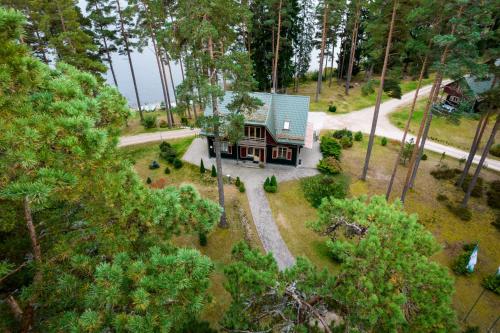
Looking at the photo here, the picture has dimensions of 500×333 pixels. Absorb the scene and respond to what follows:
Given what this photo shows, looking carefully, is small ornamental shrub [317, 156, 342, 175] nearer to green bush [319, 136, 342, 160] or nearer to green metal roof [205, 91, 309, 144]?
green bush [319, 136, 342, 160]

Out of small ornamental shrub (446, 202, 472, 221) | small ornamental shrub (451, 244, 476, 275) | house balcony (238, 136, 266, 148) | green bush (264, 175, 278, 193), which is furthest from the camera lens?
house balcony (238, 136, 266, 148)

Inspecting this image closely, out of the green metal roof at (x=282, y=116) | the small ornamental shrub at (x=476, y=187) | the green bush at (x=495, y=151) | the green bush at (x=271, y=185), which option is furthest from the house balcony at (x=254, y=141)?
the green bush at (x=495, y=151)

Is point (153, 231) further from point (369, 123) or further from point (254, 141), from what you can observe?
point (369, 123)

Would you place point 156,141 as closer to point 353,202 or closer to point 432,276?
point 353,202

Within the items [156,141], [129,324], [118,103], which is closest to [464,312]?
[129,324]

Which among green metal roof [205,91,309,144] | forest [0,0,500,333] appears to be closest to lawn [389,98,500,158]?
green metal roof [205,91,309,144]

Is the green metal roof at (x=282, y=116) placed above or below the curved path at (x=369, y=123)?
above

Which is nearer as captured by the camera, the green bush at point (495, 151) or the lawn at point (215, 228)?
the lawn at point (215, 228)

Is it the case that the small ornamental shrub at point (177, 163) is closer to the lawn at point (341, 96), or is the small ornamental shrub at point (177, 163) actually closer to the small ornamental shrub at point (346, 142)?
the small ornamental shrub at point (346, 142)

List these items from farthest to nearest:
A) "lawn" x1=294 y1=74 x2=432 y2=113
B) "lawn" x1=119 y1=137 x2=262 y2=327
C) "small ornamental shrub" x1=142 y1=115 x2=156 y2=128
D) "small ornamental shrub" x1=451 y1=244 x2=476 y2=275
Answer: "lawn" x1=294 y1=74 x2=432 y2=113
"small ornamental shrub" x1=142 y1=115 x2=156 y2=128
"small ornamental shrub" x1=451 y1=244 x2=476 y2=275
"lawn" x1=119 y1=137 x2=262 y2=327
